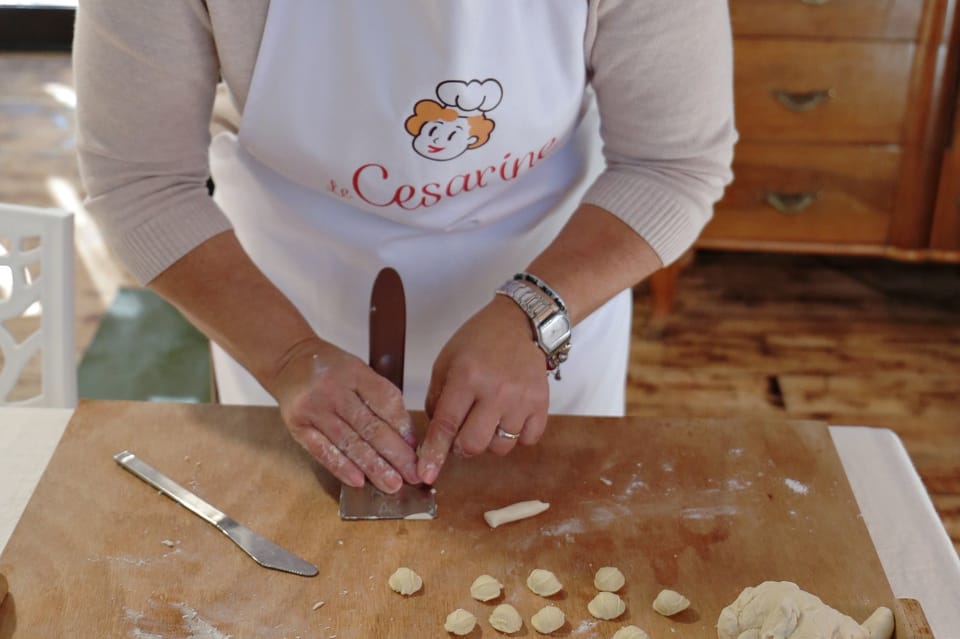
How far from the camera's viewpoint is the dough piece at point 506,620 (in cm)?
76

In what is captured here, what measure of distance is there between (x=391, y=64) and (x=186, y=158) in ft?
0.71

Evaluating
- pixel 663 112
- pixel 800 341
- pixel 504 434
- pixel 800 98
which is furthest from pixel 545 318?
pixel 800 341

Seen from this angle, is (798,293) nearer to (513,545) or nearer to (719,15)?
(719,15)

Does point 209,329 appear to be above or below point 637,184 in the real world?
below

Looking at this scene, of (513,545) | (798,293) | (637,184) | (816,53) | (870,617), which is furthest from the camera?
(798,293)

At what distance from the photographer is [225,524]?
86 centimetres

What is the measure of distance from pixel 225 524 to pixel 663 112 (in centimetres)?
53

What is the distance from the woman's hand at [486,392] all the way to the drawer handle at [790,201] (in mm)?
1637

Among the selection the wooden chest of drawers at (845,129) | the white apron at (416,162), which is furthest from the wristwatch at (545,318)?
the wooden chest of drawers at (845,129)

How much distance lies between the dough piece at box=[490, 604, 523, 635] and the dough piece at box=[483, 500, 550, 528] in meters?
0.10

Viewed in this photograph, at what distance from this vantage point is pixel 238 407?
101cm

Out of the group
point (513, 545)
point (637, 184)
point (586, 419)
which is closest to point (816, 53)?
point (637, 184)

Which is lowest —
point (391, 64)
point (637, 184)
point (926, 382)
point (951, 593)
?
point (926, 382)

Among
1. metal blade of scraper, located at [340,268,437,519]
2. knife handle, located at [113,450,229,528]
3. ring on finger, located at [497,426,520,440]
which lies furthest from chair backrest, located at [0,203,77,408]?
ring on finger, located at [497,426,520,440]
